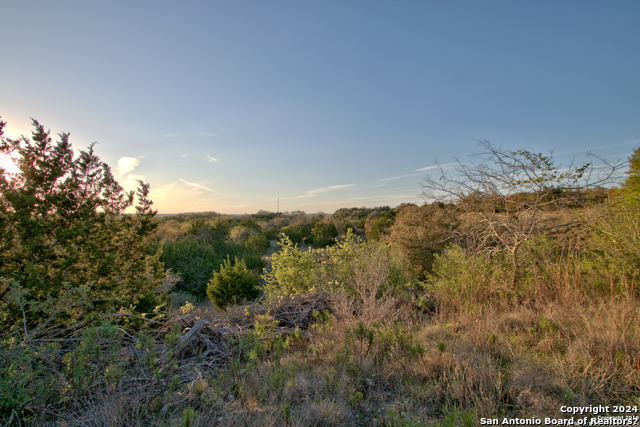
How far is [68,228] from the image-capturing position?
548cm

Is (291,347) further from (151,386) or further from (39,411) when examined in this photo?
(39,411)

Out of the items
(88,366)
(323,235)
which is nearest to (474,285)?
(88,366)

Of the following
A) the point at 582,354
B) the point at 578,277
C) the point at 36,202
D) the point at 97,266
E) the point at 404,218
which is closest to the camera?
the point at 582,354

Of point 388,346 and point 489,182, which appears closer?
point 388,346

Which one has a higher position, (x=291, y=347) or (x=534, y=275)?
(x=534, y=275)

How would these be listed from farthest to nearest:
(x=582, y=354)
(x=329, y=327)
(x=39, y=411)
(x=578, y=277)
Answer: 1. (x=578, y=277)
2. (x=329, y=327)
3. (x=582, y=354)
4. (x=39, y=411)

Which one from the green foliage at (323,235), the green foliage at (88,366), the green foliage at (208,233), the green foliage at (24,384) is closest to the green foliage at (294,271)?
the green foliage at (88,366)

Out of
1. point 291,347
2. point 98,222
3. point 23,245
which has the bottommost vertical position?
point 291,347

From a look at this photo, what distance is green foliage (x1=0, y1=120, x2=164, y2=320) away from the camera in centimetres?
503

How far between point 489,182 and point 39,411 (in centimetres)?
660

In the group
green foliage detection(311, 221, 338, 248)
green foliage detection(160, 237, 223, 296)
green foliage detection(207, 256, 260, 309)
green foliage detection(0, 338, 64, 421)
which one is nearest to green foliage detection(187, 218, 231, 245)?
green foliage detection(160, 237, 223, 296)

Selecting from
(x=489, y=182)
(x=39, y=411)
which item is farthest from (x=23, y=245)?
(x=489, y=182)

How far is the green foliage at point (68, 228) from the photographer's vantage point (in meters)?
5.03

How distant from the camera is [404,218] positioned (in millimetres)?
14438
